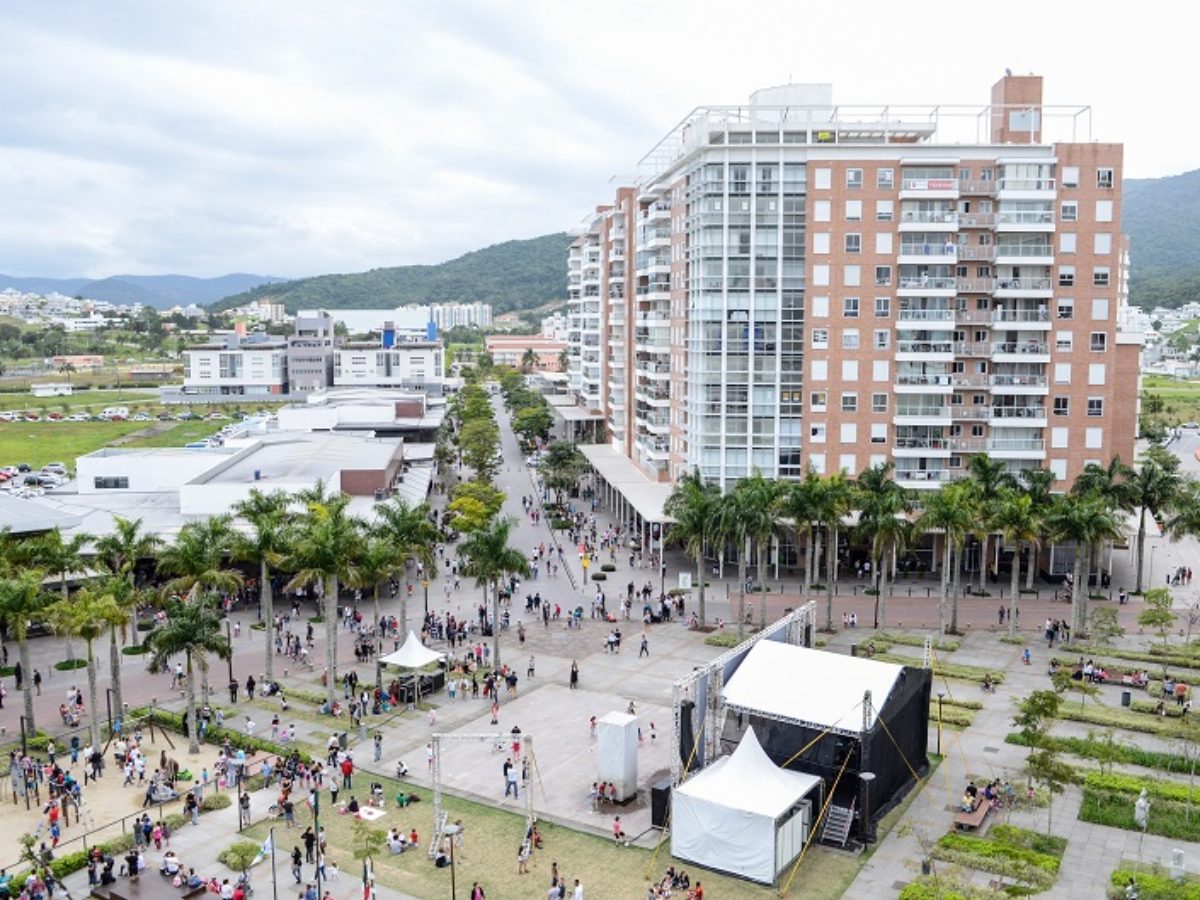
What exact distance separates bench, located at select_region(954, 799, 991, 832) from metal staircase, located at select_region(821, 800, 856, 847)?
3802 millimetres

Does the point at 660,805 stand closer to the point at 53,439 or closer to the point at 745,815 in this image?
the point at 745,815

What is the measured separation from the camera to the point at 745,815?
32750 mm

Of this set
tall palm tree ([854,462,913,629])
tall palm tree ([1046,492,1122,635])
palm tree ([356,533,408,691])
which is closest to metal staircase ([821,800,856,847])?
palm tree ([356,533,408,691])

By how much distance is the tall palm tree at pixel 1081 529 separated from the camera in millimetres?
56344

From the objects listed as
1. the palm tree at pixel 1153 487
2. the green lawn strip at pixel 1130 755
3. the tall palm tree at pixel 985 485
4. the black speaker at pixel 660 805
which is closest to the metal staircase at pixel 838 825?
the black speaker at pixel 660 805

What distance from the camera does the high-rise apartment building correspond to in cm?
7044

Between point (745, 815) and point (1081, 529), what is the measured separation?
107 ft

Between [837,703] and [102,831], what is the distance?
2542 cm

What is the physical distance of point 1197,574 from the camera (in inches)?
2965

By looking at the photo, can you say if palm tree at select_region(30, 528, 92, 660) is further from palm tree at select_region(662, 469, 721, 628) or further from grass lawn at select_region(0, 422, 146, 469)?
grass lawn at select_region(0, 422, 146, 469)

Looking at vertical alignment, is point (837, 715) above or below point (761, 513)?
below

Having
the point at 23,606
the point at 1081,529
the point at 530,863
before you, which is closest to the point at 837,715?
the point at 530,863

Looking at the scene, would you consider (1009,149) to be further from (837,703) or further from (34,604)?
(34,604)

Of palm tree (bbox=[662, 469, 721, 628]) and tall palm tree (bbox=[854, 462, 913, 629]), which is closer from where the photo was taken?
tall palm tree (bbox=[854, 462, 913, 629])
